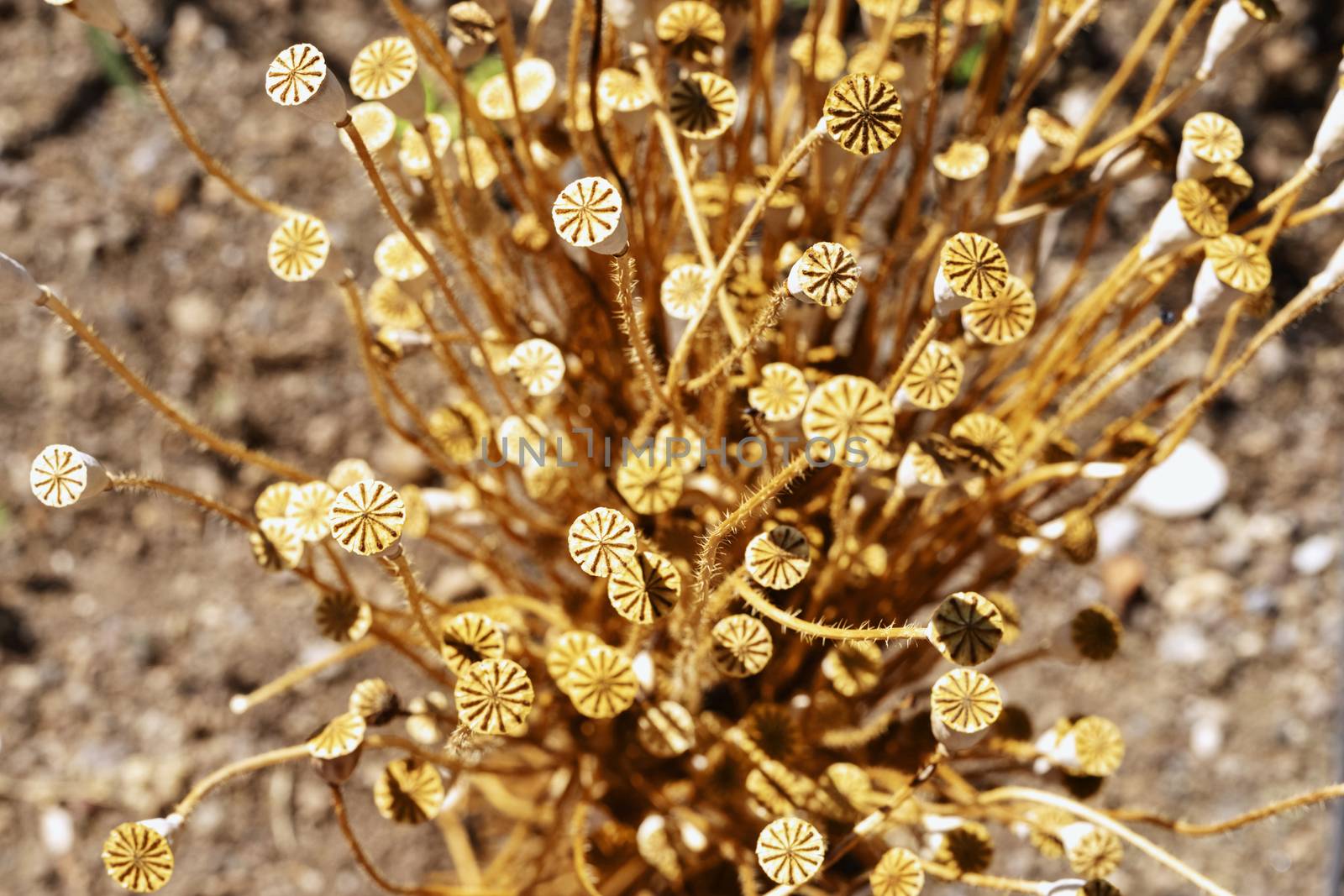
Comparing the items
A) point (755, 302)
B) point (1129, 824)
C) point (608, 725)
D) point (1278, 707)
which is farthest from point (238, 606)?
point (1278, 707)

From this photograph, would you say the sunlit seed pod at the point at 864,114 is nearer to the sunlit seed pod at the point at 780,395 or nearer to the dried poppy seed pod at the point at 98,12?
the sunlit seed pod at the point at 780,395

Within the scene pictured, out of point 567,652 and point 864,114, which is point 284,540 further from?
point 864,114

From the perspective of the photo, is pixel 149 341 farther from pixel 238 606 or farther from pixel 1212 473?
pixel 1212 473

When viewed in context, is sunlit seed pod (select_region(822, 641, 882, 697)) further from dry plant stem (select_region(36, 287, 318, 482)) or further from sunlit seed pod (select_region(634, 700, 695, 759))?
dry plant stem (select_region(36, 287, 318, 482))

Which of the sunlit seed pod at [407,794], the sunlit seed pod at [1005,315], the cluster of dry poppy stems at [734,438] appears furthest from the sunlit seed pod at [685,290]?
the sunlit seed pod at [407,794]

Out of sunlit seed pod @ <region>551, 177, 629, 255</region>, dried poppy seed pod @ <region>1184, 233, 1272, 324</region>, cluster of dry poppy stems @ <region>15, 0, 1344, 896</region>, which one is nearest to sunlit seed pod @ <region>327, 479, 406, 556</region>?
cluster of dry poppy stems @ <region>15, 0, 1344, 896</region>

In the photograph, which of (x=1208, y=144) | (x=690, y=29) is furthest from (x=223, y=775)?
(x=1208, y=144)
